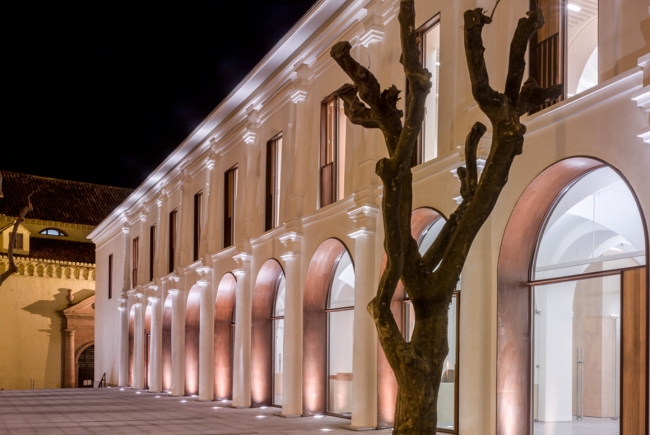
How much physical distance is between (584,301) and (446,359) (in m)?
3.59

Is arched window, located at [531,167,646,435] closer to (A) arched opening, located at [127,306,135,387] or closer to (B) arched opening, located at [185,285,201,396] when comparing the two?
(B) arched opening, located at [185,285,201,396]

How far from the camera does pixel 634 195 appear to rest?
28.5 feet

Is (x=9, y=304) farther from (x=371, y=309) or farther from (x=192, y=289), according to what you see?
(x=371, y=309)

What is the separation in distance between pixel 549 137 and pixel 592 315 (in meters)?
2.41

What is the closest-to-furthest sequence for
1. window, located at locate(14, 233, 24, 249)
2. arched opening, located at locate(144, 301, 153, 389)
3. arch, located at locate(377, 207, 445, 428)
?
arch, located at locate(377, 207, 445, 428) → arched opening, located at locate(144, 301, 153, 389) → window, located at locate(14, 233, 24, 249)

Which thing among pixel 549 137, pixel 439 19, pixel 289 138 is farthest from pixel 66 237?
pixel 549 137

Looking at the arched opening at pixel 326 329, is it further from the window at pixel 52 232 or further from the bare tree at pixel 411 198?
the window at pixel 52 232

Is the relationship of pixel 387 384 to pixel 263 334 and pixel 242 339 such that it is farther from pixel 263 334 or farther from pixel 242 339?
pixel 242 339

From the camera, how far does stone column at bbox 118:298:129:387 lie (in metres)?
33.2

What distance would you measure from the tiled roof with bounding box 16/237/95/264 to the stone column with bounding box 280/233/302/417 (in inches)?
1082

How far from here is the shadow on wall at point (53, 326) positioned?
39812mm

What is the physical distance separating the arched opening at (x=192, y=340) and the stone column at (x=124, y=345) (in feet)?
30.0

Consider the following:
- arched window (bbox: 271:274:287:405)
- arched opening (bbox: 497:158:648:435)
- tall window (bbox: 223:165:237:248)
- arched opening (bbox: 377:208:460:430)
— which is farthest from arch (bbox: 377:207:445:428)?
tall window (bbox: 223:165:237:248)

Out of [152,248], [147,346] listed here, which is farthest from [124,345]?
[152,248]
